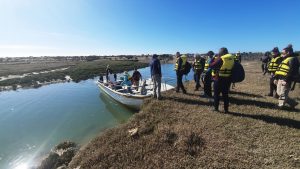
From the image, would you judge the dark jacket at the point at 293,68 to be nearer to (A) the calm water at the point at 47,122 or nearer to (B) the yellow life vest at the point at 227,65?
(B) the yellow life vest at the point at 227,65

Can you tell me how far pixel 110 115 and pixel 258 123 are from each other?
33.6 feet

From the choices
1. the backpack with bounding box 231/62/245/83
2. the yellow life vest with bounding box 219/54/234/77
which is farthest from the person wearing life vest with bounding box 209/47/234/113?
the backpack with bounding box 231/62/245/83

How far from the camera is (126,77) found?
16.6m

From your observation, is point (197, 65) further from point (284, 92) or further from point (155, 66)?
point (284, 92)

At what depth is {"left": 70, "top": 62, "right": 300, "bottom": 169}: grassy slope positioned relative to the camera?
18.0ft

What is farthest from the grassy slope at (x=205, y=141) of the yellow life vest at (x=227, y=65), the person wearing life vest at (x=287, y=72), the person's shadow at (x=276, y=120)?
the yellow life vest at (x=227, y=65)

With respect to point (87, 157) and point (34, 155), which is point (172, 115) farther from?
point (34, 155)

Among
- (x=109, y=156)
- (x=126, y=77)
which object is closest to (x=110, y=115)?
(x=126, y=77)

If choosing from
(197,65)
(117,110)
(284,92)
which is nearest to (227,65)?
(284,92)

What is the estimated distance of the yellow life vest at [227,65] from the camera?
746 cm

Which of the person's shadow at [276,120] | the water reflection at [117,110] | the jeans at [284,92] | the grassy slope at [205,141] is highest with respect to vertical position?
the jeans at [284,92]

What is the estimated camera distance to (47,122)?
14.1 m

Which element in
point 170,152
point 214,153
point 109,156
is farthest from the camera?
point 109,156

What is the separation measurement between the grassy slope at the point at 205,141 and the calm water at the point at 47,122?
3.87m
